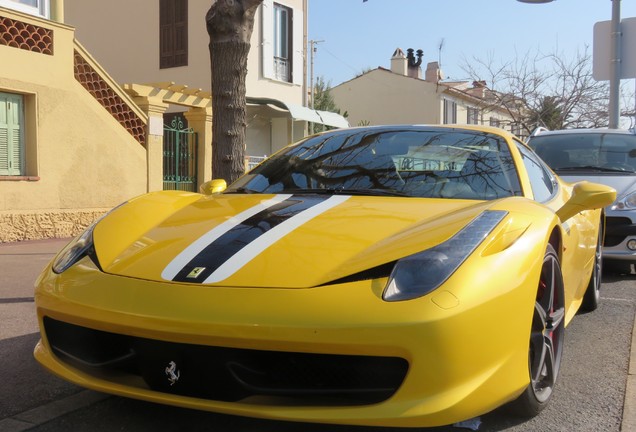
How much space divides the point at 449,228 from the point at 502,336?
47 cm

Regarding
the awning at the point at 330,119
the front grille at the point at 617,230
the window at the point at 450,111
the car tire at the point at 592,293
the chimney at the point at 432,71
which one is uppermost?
the chimney at the point at 432,71

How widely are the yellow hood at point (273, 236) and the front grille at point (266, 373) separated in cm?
26

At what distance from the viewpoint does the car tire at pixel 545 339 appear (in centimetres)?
252

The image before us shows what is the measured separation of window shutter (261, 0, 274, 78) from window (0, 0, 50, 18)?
8.16 metres

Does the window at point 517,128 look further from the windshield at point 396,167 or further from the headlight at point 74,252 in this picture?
the headlight at point 74,252

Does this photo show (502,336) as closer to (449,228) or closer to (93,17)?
(449,228)

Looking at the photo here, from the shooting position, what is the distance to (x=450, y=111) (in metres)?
33.1

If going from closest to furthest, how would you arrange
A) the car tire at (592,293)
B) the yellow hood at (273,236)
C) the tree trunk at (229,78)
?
the yellow hood at (273,236) < the car tire at (592,293) < the tree trunk at (229,78)

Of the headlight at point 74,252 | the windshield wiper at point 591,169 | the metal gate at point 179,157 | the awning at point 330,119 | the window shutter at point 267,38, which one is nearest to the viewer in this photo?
the headlight at point 74,252

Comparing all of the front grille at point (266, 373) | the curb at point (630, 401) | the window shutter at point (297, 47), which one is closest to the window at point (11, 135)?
the front grille at point (266, 373)

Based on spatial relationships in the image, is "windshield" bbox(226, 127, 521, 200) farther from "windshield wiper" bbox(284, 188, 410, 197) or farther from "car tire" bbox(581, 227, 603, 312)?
"car tire" bbox(581, 227, 603, 312)

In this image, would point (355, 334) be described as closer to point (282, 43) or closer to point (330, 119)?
point (330, 119)

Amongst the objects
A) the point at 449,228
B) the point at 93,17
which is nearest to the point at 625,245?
the point at 449,228

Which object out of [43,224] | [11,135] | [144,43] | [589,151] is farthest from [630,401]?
[144,43]
